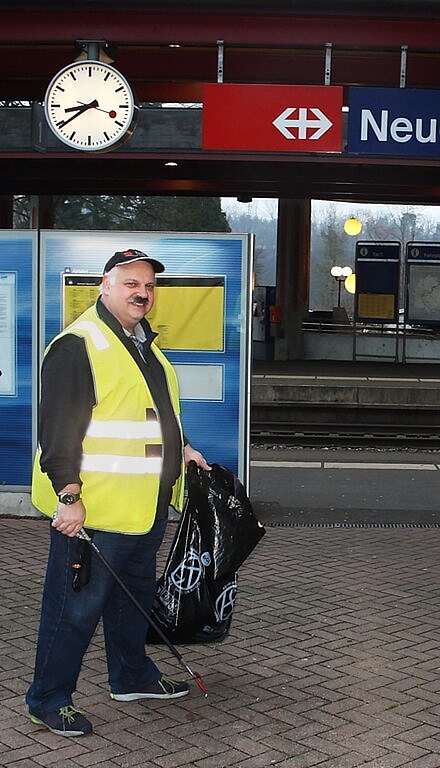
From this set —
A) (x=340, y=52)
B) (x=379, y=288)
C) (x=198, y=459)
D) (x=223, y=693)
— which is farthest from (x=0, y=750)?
(x=379, y=288)

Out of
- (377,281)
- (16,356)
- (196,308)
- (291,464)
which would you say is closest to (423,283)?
(377,281)

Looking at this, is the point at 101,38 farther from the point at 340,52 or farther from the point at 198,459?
the point at 198,459

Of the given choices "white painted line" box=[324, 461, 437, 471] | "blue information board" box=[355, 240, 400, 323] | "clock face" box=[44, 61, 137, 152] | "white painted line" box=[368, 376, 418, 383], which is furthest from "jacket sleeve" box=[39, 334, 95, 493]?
"blue information board" box=[355, 240, 400, 323]

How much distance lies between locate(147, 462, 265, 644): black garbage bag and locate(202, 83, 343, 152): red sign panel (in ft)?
16.8

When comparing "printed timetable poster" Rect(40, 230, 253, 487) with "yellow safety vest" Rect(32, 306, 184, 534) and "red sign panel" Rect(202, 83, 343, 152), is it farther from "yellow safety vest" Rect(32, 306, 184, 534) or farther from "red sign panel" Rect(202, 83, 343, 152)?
"yellow safety vest" Rect(32, 306, 184, 534)

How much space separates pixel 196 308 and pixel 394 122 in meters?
2.73

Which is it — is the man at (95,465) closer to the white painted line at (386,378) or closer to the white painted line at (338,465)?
the white painted line at (338,465)

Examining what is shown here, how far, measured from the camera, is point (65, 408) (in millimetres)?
3957

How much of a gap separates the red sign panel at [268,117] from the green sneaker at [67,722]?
6.00m

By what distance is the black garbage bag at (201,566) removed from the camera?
4.62 metres

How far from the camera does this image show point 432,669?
5.01m

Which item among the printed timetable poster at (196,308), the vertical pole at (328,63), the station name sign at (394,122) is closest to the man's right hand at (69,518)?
the printed timetable poster at (196,308)

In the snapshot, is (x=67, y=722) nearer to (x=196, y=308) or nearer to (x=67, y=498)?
(x=67, y=498)

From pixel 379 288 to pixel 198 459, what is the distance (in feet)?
62.0
